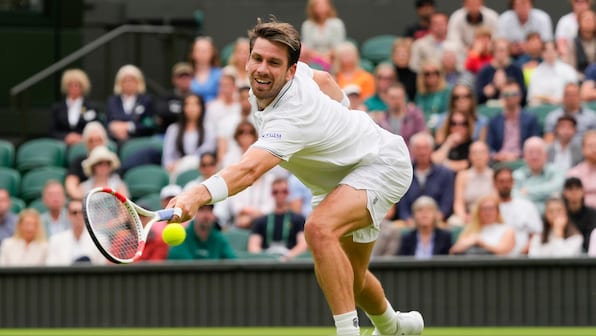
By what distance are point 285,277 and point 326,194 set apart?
3.43m

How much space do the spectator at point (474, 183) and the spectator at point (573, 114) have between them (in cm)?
89

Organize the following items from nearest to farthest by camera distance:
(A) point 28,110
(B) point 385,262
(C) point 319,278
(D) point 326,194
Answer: (C) point 319,278 → (D) point 326,194 → (B) point 385,262 → (A) point 28,110

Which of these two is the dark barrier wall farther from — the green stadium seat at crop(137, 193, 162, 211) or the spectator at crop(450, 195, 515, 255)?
the green stadium seat at crop(137, 193, 162, 211)

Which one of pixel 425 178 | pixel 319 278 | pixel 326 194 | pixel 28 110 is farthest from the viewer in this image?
pixel 28 110

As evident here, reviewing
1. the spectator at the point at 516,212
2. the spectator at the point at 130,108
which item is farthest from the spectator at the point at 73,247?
the spectator at the point at 516,212

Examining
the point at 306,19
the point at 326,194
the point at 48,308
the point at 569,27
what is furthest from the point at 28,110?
the point at 326,194

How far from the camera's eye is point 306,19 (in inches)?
625

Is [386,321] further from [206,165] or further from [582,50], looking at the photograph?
[582,50]

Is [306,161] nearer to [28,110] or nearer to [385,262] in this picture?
[385,262]

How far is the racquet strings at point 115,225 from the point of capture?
20.1 ft

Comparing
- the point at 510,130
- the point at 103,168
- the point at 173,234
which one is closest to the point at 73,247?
the point at 103,168

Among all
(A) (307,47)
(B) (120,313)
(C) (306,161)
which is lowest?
(B) (120,313)

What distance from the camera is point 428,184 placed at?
11.8 metres

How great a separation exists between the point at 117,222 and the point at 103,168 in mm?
6075
